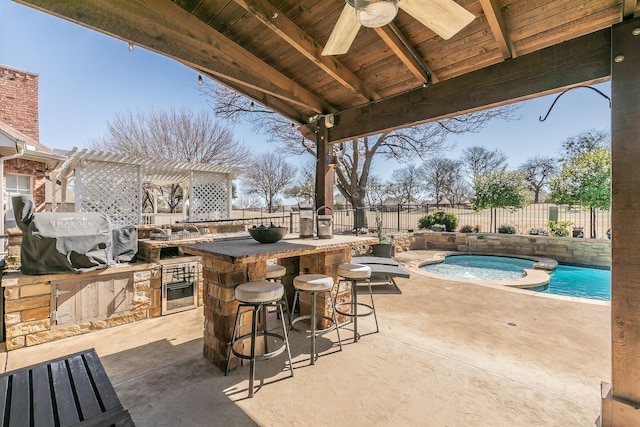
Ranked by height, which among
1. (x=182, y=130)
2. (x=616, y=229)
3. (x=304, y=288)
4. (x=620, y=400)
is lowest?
(x=620, y=400)

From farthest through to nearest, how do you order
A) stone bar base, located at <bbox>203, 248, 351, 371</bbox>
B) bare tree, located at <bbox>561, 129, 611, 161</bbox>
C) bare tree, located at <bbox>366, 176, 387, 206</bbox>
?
1. bare tree, located at <bbox>366, 176, 387, 206</bbox>
2. bare tree, located at <bbox>561, 129, 611, 161</bbox>
3. stone bar base, located at <bbox>203, 248, 351, 371</bbox>

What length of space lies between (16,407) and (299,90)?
126 inches

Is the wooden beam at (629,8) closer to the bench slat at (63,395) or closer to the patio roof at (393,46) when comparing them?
the patio roof at (393,46)

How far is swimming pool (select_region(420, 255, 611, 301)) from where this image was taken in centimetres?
596

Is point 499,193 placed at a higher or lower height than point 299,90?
lower

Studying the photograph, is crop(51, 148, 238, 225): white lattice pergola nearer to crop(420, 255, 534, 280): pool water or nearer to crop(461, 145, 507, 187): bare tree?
crop(420, 255, 534, 280): pool water

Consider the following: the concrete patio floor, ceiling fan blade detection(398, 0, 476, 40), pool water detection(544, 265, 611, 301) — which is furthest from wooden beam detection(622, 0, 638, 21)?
pool water detection(544, 265, 611, 301)

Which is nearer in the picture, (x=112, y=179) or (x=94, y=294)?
(x=94, y=294)

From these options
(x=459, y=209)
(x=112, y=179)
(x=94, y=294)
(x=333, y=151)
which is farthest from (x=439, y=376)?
(x=459, y=209)

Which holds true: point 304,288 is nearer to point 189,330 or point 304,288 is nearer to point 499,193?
point 189,330

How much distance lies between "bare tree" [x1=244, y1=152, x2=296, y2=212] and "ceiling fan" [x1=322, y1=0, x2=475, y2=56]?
22.5m

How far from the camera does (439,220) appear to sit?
10.0 meters

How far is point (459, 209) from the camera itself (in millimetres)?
12758

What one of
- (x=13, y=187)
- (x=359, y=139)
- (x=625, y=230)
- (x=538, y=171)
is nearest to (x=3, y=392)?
(x=625, y=230)
